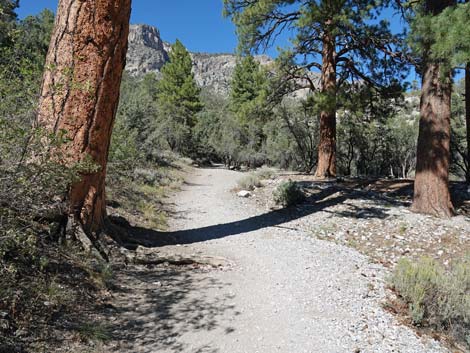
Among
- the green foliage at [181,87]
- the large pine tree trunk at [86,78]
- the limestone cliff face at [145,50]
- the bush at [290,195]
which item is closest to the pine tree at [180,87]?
the green foliage at [181,87]

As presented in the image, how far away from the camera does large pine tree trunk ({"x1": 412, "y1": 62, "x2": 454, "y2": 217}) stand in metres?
7.11

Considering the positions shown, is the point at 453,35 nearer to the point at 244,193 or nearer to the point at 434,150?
the point at 434,150

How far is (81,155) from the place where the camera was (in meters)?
4.04

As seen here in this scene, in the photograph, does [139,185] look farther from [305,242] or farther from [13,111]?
[13,111]

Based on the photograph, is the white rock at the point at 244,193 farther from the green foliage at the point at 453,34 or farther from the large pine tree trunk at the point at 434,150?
the green foliage at the point at 453,34

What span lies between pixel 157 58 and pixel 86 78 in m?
170

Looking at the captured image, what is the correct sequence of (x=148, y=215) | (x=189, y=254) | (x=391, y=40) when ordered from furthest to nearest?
(x=391, y=40) → (x=148, y=215) → (x=189, y=254)

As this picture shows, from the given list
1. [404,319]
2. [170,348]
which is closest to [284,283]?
[404,319]

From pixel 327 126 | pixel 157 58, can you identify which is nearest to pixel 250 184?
pixel 327 126

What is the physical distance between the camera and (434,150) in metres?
7.20

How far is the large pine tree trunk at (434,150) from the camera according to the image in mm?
7113

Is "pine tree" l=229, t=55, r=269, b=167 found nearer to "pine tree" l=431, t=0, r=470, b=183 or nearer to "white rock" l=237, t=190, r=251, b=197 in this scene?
"white rock" l=237, t=190, r=251, b=197

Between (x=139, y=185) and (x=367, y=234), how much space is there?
648cm

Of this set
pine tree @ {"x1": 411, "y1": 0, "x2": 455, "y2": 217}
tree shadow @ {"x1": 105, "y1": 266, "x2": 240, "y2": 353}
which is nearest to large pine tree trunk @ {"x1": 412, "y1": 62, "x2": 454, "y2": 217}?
pine tree @ {"x1": 411, "y1": 0, "x2": 455, "y2": 217}
